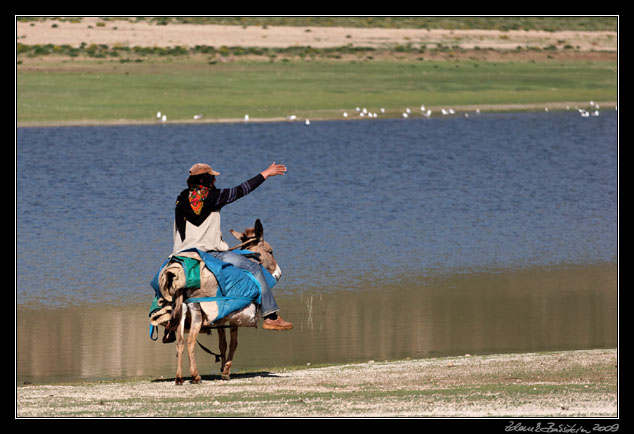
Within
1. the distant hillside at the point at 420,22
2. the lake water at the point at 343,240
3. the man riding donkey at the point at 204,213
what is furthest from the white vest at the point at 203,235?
the distant hillside at the point at 420,22

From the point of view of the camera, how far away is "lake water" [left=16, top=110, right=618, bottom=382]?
50.8 ft

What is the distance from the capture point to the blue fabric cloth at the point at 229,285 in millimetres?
12156

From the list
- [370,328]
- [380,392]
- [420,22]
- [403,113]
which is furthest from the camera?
[420,22]

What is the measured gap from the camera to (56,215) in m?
25.1

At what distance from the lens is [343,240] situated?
22594 mm

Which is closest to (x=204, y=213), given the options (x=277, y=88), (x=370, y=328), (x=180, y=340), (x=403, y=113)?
(x=180, y=340)

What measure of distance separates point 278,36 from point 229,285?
5367 centimetres

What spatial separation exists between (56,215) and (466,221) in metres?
8.43

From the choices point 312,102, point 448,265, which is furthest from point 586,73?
point 448,265

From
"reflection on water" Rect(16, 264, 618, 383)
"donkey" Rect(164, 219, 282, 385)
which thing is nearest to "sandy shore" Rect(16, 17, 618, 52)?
"reflection on water" Rect(16, 264, 618, 383)

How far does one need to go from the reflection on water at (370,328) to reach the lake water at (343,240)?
40mm

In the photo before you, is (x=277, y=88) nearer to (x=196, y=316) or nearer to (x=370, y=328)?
(x=370, y=328)

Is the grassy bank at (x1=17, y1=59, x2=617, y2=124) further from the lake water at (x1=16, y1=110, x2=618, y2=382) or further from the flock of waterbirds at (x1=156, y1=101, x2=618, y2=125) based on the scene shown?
the lake water at (x1=16, y1=110, x2=618, y2=382)

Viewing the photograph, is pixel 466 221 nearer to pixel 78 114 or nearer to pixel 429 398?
pixel 429 398
